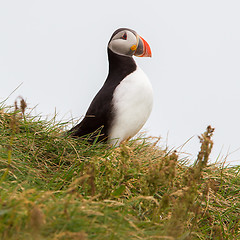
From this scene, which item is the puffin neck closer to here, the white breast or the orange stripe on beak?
the white breast

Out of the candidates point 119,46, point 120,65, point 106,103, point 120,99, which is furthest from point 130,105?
point 119,46

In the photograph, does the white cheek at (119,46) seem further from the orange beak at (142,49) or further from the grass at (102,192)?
the grass at (102,192)

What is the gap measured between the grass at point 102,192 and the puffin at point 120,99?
0.68ft

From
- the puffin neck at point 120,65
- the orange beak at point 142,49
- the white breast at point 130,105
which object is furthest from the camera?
the orange beak at point 142,49

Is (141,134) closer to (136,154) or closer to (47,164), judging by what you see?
(136,154)

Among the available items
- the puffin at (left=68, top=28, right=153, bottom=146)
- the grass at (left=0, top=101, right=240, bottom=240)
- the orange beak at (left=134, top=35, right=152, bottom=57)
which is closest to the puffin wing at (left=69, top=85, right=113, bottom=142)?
the puffin at (left=68, top=28, right=153, bottom=146)

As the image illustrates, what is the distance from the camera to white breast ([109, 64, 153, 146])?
4898 millimetres

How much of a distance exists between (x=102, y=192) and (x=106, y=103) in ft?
5.71

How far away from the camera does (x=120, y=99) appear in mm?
4895

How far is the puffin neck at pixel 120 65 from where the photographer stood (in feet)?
16.6

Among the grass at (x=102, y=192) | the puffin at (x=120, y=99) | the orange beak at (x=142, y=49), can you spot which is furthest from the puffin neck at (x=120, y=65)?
the grass at (x=102, y=192)

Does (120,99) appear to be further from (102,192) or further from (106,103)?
(102,192)

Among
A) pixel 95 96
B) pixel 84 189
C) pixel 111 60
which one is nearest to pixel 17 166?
pixel 84 189

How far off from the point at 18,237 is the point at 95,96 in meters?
2.89
